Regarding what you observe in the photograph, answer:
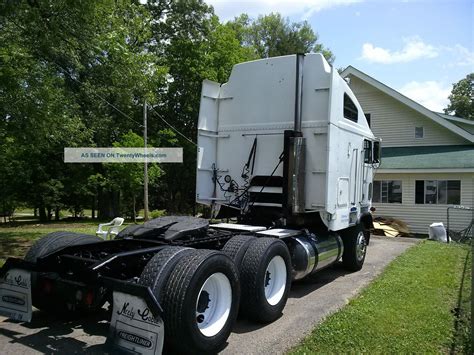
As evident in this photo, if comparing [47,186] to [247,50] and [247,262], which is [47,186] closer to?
[247,50]

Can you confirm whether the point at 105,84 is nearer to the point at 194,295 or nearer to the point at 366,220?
the point at 366,220

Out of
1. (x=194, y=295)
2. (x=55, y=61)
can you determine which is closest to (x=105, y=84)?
(x=55, y=61)

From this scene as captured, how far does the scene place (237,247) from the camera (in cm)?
543

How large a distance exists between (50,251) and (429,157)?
61.0 ft

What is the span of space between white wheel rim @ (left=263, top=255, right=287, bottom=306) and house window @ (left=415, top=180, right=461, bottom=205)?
16.0 m

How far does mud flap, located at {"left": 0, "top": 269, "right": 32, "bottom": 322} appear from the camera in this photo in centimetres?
438

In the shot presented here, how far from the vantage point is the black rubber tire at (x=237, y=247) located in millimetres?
5277

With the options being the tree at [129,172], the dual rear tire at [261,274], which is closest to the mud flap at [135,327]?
the dual rear tire at [261,274]

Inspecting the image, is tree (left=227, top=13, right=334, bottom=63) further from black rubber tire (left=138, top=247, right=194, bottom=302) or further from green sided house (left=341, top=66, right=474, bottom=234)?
black rubber tire (left=138, top=247, right=194, bottom=302)

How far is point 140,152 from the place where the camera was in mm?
22906

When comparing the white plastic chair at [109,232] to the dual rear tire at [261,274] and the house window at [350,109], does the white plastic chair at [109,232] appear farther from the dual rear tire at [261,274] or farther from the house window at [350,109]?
the house window at [350,109]

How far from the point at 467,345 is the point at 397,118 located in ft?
61.2

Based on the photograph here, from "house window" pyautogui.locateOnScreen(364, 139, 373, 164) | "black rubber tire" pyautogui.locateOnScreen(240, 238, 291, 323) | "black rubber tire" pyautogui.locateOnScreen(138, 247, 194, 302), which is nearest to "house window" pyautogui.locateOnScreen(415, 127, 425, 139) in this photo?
"house window" pyautogui.locateOnScreen(364, 139, 373, 164)

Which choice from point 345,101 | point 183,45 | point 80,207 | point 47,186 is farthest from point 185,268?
point 80,207
